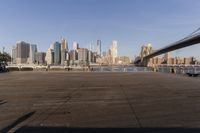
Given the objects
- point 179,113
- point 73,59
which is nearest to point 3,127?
point 179,113

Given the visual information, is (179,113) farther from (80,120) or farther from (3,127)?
(3,127)

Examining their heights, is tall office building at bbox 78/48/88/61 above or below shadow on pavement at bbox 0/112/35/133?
above

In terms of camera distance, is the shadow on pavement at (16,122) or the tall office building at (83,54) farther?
the tall office building at (83,54)

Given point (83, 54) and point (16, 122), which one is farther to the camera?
point (83, 54)
